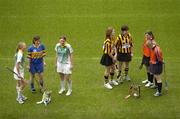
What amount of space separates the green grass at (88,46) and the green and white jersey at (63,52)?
4.06ft

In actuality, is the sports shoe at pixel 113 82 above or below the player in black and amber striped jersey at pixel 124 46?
below

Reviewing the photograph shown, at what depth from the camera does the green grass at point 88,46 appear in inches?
539

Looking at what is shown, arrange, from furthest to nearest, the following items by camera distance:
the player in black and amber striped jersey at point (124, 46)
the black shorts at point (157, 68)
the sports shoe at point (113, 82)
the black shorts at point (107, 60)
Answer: the sports shoe at point (113, 82) < the player in black and amber striped jersey at point (124, 46) < the black shorts at point (107, 60) < the black shorts at point (157, 68)

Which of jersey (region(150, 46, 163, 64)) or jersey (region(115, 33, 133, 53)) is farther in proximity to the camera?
jersey (region(115, 33, 133, 53))

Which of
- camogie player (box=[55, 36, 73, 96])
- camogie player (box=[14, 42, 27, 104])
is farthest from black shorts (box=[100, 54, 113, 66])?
camogie player (box=[14, 42, 27, 104])

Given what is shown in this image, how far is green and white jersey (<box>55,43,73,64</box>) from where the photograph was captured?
14.2 meters

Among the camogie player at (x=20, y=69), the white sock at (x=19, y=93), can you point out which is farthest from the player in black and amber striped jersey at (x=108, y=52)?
the white sock at (x=19, y=93)

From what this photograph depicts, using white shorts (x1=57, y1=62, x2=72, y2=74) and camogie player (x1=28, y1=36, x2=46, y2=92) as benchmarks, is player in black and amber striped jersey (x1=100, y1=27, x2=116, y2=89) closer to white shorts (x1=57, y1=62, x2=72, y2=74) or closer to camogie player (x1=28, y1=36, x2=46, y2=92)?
white shorts (x1=57, y1=62, x2=72, y2=74)

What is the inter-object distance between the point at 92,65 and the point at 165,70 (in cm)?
285

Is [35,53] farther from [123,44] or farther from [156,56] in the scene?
[156,56]

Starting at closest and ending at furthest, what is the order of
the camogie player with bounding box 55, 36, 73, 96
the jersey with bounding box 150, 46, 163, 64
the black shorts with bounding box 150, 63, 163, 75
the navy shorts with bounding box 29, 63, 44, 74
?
the jersey with bounding box 150, 46, 163, 64, the black shorts with bounding box 150, 63, 163, 75, the camogie player with bounding box 55, 36, 73, 96, the navy shorts with bounding box 29, 63, 44, 74

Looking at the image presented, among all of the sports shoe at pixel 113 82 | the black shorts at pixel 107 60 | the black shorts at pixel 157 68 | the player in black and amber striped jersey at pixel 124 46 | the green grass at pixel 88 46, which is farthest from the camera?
the sports shoe at pixel 113 82

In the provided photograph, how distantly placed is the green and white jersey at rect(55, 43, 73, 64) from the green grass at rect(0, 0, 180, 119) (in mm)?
1239

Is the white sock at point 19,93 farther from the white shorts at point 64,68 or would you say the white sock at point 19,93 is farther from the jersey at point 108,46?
the jersey at point 108,46
